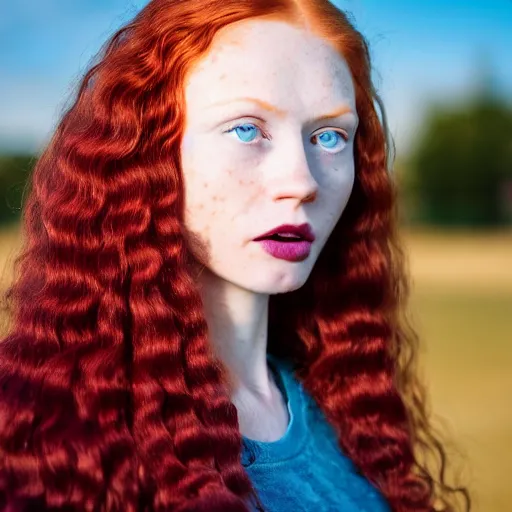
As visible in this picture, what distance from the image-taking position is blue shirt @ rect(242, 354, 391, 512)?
1.62 m

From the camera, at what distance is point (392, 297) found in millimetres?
2078

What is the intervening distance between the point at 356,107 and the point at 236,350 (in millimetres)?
535

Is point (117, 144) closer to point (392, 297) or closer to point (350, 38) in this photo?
point (350, 38)

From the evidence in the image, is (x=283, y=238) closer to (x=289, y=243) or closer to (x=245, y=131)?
(x=289, y=243)

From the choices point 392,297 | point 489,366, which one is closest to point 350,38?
point 392,297

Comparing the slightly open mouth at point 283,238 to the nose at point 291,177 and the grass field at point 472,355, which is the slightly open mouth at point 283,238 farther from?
the grass field at point 472,355

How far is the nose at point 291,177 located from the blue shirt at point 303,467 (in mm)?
439

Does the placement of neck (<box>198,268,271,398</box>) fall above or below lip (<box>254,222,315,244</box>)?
below

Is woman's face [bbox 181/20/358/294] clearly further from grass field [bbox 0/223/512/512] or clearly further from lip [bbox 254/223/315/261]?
grass field [bbox 0/223/512/512]

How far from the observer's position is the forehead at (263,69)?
5.13 feet

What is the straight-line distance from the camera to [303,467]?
5.61ft

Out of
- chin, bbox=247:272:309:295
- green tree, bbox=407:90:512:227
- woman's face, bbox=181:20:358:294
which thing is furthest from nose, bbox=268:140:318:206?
green tree, bbox=407:90:512:227

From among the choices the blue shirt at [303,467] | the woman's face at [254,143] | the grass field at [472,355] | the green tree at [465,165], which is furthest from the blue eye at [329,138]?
the green tree at [465,165]

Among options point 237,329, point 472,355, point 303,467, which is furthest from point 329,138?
point 472,355
